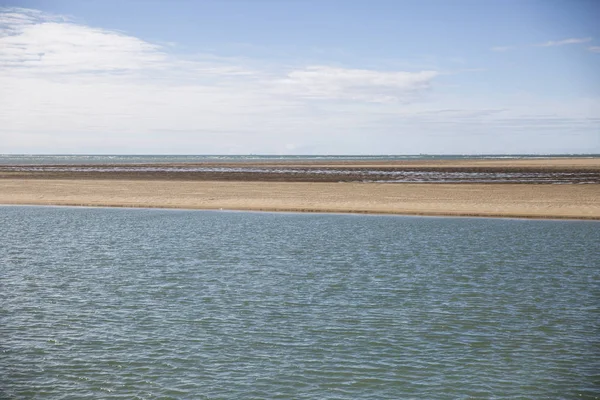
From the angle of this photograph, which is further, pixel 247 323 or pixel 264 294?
pixel 264 294

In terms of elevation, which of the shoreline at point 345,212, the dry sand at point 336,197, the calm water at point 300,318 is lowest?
the calm water at point 300,318

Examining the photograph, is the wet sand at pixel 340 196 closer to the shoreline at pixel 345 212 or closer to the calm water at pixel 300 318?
the shoreline at pixel 345 212

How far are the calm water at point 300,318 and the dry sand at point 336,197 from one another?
13101 millimetres

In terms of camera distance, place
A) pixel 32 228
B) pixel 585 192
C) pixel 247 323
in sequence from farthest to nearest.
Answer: pixel 585 192
pixel 32 228
pixel 247 323

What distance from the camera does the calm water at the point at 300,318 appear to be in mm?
11984

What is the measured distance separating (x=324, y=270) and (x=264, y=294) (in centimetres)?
463

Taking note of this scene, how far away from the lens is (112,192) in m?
57.6

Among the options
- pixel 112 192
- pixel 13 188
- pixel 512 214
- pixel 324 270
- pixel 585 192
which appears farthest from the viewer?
pixel 13 188

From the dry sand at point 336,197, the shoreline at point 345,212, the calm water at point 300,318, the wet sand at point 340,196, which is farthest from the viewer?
the wet sand at point 340,196

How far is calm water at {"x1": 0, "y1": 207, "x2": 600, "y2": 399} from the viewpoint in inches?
472

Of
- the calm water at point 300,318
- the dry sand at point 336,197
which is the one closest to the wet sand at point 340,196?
the dry sand at point 336,197

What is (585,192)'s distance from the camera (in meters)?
50.2

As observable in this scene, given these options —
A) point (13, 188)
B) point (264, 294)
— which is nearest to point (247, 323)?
point (264, 294)

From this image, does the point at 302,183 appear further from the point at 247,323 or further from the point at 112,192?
the point at 247,323
